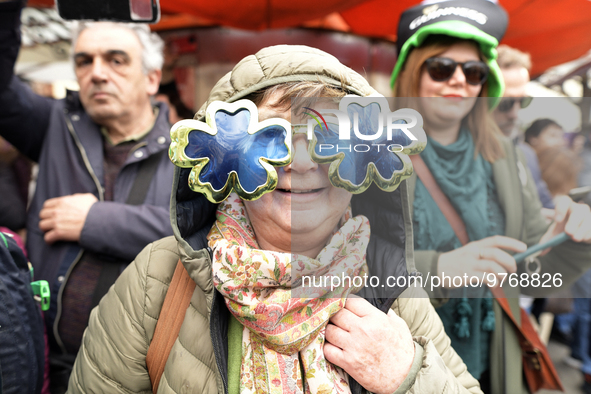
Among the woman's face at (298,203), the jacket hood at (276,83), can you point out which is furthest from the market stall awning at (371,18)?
the woman's face at (298,203)

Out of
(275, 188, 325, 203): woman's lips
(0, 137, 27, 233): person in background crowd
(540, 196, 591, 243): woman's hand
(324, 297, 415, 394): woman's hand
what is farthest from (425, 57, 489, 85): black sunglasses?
(0, 137, 27, 233): person in background crowd

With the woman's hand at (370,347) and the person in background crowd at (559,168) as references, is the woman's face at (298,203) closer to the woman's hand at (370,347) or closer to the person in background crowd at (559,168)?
the woman's hand at (370,347)

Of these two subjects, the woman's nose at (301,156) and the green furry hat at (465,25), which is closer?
the woman's nose at (301,156)

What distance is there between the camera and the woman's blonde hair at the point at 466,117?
173 cm

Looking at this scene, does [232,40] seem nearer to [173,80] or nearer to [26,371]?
[173,80]

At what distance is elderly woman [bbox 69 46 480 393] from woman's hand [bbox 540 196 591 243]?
0.69 metres

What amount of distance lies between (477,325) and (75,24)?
2.41 metres

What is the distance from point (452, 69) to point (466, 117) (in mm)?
222

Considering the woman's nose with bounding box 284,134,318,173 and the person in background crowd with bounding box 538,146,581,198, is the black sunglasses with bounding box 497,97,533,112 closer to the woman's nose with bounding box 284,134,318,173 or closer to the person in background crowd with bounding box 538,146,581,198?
the person in background crowd with bounding box 538,146,581,198

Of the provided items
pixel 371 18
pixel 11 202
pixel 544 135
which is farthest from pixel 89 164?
pixel 371 18

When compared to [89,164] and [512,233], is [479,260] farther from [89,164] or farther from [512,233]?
[89,164]

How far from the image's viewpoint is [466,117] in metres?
1.75

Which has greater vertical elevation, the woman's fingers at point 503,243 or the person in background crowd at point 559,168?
the person in background crowd at point 559,168

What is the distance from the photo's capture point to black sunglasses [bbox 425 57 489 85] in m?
1.77
